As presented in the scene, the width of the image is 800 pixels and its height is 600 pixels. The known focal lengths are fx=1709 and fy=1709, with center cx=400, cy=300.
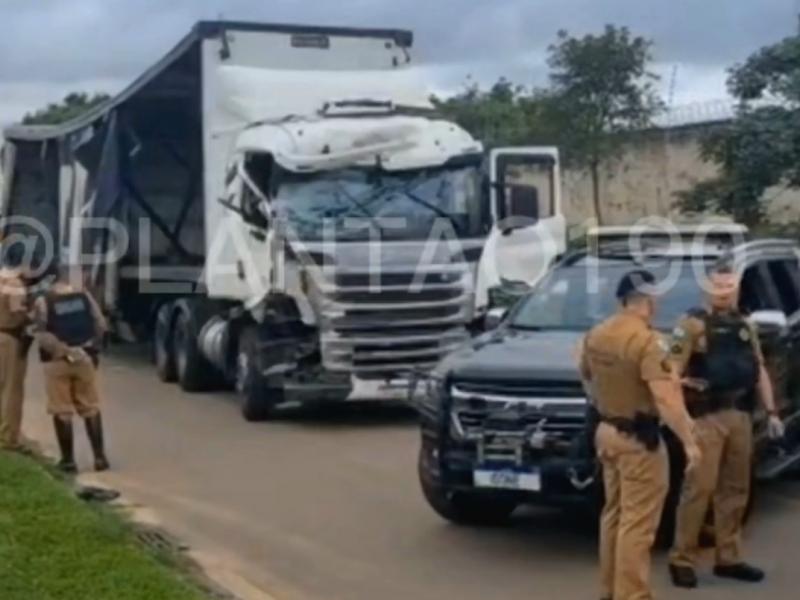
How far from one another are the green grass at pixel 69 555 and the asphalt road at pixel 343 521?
0.70 meters

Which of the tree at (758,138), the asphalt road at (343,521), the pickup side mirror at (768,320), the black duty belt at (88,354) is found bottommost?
the asphalt road at (343,521)

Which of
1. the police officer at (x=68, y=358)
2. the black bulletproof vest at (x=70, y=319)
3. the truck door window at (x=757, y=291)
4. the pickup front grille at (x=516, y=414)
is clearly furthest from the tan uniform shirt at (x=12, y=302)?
the truck door window at (x=757, y=291)

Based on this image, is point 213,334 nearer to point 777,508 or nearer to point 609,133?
point 777,508

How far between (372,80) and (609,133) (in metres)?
16.5

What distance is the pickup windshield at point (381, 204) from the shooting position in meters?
15.9

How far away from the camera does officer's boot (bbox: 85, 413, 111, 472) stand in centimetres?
1352

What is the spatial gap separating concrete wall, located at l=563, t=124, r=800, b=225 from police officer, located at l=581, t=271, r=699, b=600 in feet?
72.0

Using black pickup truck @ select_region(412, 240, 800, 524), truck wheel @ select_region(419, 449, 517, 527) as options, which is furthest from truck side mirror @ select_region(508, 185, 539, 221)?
truck wheel @ select_region(419, 449, 517, 527)

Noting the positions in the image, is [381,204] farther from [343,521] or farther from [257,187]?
[343,521]

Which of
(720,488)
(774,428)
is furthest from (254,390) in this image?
(720,488)

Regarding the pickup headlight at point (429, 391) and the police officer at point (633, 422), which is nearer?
the police officer at point (633, 422)

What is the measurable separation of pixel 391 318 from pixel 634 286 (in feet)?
25.2

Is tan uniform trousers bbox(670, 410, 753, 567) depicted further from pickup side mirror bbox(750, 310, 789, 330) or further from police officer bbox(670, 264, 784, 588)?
pickup side mirror bbox(750, 310, 789, 330)

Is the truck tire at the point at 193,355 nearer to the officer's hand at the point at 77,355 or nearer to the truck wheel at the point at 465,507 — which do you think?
the officer's hand at the point at 77,355
